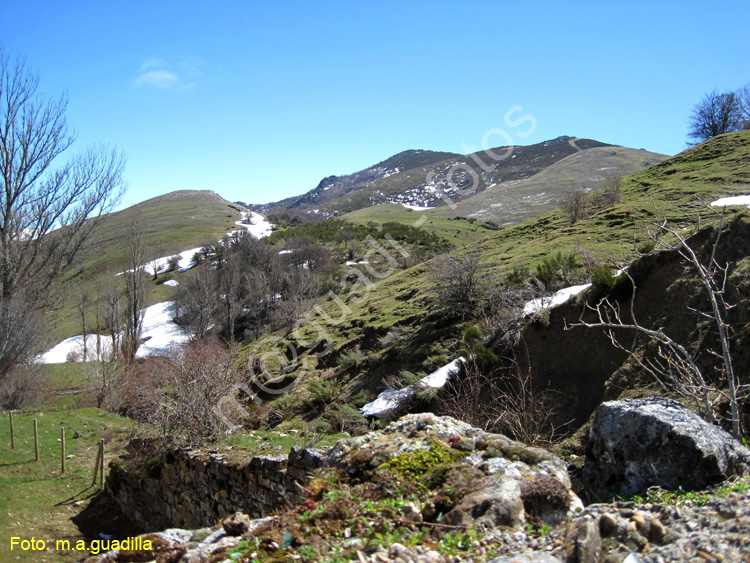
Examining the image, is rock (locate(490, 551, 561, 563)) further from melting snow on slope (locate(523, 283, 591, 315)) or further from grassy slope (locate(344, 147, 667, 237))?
grassy slope (locate(344, 147, 667, 237))

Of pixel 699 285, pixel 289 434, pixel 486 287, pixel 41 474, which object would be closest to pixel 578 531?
pixel 699 285

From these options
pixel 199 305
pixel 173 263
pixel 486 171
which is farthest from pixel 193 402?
pixel 486 171

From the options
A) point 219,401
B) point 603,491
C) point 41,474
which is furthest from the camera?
point 41,474

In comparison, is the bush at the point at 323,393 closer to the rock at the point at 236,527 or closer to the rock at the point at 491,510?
the rock at the point at 236,527

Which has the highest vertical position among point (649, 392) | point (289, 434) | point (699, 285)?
point (699, 285)

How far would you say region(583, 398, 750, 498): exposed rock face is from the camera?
3297mm

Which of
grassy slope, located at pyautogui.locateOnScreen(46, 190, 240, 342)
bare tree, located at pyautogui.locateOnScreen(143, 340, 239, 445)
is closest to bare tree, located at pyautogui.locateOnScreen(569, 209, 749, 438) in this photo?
bare tree, located at pyautogui.locateOnScreen(143, 340, 239, 445)

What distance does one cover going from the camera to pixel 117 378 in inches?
909

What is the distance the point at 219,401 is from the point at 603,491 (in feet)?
27.3

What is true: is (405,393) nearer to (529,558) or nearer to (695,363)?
(695,363)

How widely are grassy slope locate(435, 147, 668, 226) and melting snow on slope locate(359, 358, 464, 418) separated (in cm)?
4908

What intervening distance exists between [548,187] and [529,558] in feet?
237

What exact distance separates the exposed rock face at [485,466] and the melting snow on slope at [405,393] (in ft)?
16.2

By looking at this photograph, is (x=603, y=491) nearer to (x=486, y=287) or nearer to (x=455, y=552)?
(x=455, y=552)
